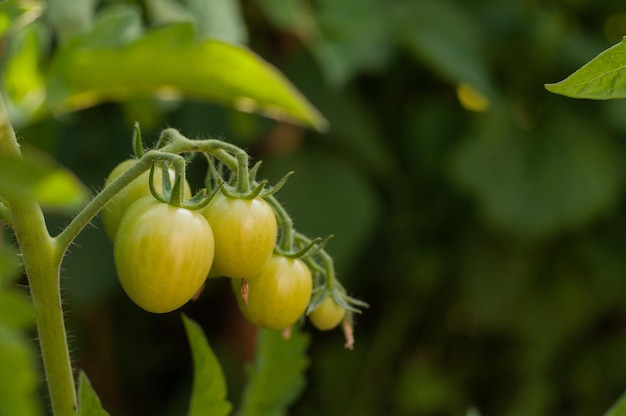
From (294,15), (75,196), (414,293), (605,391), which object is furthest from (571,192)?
(75,196)

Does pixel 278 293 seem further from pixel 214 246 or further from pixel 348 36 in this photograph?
pixel 348 36

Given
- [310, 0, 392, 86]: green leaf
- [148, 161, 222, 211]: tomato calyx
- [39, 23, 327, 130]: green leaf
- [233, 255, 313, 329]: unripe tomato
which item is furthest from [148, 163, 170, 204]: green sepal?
[310, 0, 392, 86]: green leaf

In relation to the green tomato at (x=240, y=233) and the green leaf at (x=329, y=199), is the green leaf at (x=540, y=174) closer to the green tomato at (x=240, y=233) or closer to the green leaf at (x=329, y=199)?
the green leaf at (x=329, y=199)

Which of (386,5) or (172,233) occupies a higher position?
(172,233)

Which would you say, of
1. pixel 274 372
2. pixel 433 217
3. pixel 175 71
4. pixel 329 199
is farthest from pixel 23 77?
pixel 433 217

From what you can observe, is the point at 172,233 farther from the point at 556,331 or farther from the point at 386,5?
the point at 556,331

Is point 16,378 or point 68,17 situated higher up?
point 16,378

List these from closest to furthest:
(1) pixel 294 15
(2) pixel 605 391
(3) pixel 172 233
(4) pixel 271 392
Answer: (3) pixel 172 233
(4) pixel 271 392
(1) pixel 294 15
(2) pixel 605 391
